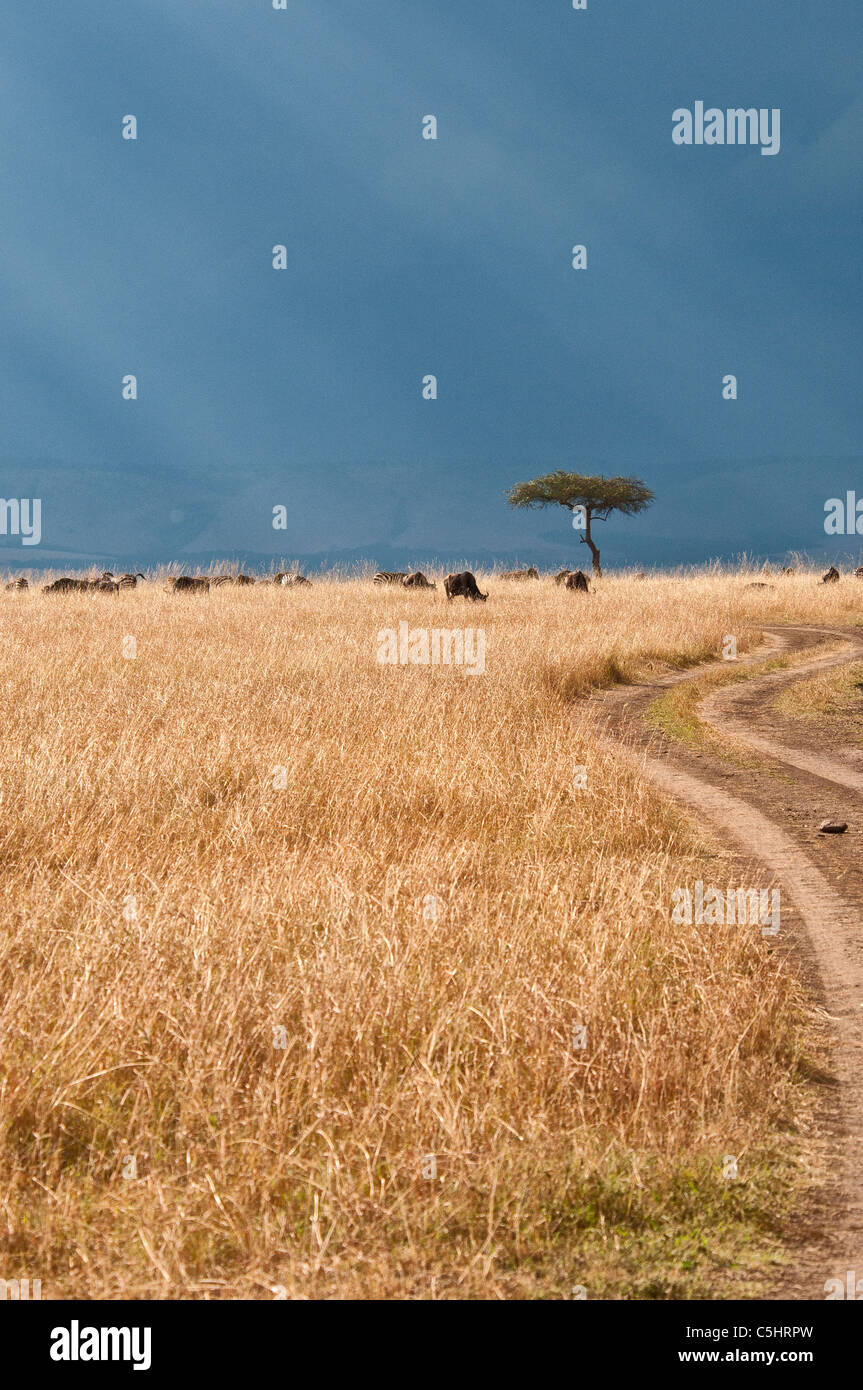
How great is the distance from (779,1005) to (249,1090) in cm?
252

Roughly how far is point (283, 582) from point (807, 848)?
27017mm

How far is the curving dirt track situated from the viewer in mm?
3156

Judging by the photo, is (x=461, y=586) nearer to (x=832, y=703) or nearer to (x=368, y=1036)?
(x=832, y=703)

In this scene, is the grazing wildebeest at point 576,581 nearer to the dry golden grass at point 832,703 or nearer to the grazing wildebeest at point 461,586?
the grazing wildebeest at point 461,586

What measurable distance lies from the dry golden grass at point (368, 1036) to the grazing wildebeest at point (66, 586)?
67.8ft

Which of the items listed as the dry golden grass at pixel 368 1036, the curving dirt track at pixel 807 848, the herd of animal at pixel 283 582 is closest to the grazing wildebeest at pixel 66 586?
the herd of animal at pixel 283 582

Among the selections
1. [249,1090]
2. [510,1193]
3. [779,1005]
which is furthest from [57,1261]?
[779,1005]

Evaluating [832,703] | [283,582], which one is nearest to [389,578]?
[283,582]

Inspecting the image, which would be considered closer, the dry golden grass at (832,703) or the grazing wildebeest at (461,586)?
the dry golden grass at (832,703)

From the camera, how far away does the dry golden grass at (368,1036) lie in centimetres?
293

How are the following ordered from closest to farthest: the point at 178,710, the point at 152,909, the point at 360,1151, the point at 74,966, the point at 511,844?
1. the point at 360,1151
2. the point at 74,966
3. the point at 152,909
4. the point at 511,844
5. the point at 178,710

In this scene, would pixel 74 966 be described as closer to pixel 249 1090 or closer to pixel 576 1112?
pixel 249 1090

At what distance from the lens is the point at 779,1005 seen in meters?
4.45

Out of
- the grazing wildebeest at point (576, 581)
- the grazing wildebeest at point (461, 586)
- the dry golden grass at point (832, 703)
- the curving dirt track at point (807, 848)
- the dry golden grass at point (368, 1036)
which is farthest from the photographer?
the grazing wildebeest at point (576, 581)
